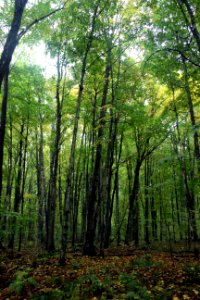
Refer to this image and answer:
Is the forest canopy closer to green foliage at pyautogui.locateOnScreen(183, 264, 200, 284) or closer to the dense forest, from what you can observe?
the dense forest

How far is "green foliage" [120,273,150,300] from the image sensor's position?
5.46 meters

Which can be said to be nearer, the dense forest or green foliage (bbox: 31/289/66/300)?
green foliage (bbox: 31/289/66/300)

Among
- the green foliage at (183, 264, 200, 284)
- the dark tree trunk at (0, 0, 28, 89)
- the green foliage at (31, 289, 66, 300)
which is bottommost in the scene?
the green foliage at (31, 289, 66, 300)

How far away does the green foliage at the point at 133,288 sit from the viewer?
5457 mm

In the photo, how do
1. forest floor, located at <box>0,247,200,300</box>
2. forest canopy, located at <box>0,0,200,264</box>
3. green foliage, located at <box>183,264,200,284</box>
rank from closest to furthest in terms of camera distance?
forest floor, located at <box>0,247,200,300</box> → green foliage, located at <box>183,264,200,284</box> → forest canopy, located at <box>0,0,200,264</box>

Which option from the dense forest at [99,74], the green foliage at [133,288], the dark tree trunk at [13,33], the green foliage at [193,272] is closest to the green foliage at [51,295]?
the green foliage at [133,288]

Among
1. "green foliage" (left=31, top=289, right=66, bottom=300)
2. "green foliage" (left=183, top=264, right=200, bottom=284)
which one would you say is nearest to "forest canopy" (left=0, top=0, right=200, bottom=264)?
"green foliage" (left=183, top=264, right=200, bottom=284)

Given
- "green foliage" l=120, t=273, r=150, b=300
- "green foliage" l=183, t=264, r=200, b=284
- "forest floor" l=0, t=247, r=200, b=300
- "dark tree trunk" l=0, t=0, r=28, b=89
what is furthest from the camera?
"green foliage" l=183, t=264, r=200, b=284

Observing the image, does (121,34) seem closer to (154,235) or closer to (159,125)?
(159,125)

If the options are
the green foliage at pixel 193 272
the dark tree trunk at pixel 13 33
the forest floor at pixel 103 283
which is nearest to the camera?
the forest floor at pixel 103 283

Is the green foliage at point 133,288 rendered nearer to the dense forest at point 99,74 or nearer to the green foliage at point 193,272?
the green foliage at point 193,272

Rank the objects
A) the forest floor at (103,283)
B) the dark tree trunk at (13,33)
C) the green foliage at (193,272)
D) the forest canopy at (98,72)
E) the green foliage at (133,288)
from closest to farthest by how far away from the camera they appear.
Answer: the green foliage at (133,288) < the forest floor at (103,283) < the dark tree trunk at (13,33) < the green foliage at (193,272) < the forest canopy at (98,72)

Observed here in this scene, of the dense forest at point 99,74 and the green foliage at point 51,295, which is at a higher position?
the dense forest at point 99,74

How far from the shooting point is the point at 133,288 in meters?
6.05
